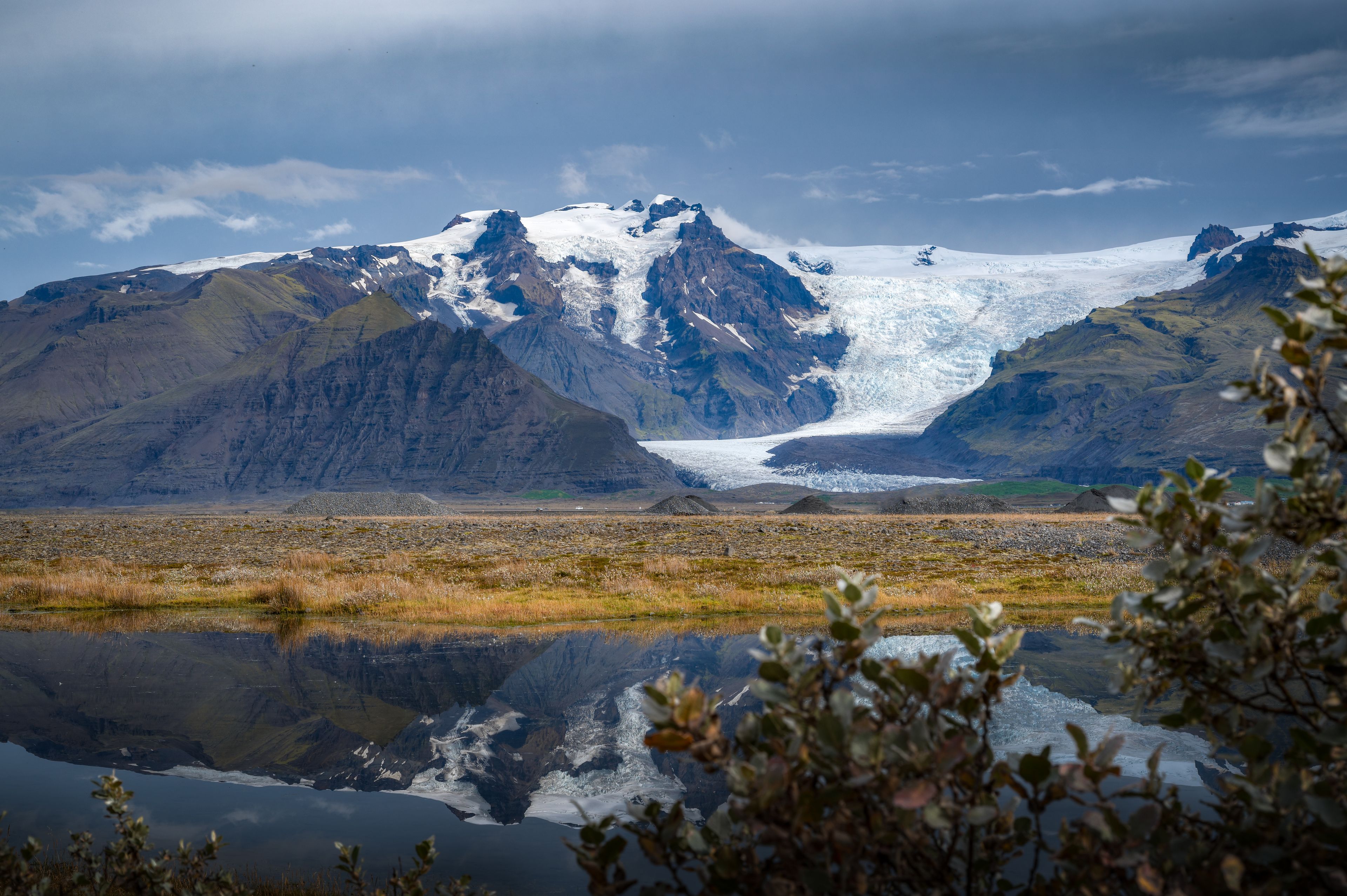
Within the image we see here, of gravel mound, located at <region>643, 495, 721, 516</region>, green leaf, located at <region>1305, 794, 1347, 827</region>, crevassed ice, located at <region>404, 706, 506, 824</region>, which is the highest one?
green leaf, located at <region>1305, 794, 1347, 827</region>

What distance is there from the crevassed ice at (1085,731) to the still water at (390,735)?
7 centimetres

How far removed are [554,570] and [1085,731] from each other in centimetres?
3727

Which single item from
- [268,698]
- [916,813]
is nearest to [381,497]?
[268,698]

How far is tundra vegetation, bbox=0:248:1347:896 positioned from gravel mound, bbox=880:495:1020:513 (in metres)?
125

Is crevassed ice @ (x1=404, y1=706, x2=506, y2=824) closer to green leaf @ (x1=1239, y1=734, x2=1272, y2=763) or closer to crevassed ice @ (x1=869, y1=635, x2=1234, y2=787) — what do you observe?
crevassed ice @ (x1=869, y1=635, x2=1234, y2=787)

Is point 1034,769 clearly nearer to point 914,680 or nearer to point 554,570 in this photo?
point 914,680

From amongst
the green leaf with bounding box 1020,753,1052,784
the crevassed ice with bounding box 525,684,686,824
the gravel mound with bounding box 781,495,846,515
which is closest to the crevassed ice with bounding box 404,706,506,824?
the crevassed ice with bounding box 525,684,686,824

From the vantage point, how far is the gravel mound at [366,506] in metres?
138

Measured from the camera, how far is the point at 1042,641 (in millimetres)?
28484

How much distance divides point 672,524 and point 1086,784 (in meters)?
94.0

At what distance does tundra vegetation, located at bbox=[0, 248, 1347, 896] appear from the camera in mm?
4176

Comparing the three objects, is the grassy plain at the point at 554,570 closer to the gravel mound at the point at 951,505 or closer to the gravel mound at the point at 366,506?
the gravel mound at the point at 951,505

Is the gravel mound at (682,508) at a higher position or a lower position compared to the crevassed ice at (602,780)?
lower

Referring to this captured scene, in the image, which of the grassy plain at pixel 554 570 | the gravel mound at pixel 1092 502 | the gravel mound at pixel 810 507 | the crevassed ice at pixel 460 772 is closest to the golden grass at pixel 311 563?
the grassy plain at pixel 554 570
